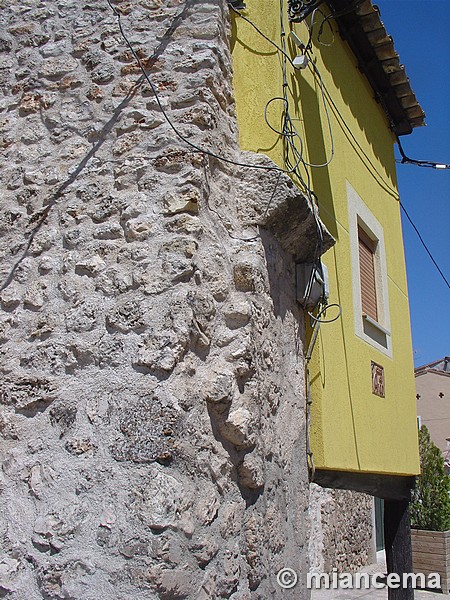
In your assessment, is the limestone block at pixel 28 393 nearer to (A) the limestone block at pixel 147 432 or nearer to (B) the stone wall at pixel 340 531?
(A) the limestone block at pixel 147 432

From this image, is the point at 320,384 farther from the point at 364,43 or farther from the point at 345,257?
the point at 364,43

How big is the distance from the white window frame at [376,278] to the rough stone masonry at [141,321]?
1296 mm

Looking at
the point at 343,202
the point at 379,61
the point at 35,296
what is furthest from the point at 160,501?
the point at 379,61

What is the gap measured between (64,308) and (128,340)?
438 millimetres

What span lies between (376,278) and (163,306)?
377 centimetres

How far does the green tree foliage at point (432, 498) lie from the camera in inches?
439

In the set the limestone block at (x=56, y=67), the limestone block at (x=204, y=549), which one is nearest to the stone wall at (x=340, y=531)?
the limestone block at (x=204, y=549)

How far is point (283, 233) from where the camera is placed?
3.81m

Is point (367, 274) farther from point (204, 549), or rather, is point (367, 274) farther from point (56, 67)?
point (204, 549)

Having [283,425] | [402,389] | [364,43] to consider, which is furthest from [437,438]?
[283,425]

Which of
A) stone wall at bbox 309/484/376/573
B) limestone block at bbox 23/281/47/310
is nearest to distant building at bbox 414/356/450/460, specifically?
stone wall at bbox 309/484/376/573

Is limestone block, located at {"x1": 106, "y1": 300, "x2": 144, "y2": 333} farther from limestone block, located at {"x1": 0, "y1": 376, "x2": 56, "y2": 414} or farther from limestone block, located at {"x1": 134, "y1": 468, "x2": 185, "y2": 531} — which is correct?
limestone block, located at {"x1": 134, "y1": 468, "x2": 185, "y2": 531}

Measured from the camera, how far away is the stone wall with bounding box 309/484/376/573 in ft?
34.9

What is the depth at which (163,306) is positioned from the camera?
2.99m
